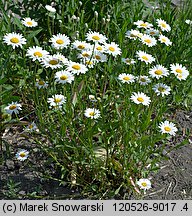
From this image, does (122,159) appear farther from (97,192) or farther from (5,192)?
(5,192)

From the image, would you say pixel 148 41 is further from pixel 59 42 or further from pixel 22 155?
pixel 22 155

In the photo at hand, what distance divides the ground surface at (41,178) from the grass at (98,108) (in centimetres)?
5

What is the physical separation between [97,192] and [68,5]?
1.35 meters

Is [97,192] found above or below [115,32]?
below

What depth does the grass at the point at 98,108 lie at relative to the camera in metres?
2.47

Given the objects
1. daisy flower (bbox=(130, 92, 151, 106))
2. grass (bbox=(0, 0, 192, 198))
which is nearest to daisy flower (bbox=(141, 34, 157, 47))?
grass (bbox=(0, 0, 192, 198))

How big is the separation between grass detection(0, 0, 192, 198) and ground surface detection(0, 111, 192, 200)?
0.05 metres

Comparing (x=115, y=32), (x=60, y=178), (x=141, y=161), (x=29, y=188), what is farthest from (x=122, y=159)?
(x=115, y=32)

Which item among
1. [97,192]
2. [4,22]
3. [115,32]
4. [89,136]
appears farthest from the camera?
[115,32]

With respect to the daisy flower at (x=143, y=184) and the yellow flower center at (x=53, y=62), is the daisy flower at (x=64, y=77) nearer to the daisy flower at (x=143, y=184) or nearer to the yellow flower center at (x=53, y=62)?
the yellow flower center at (x=53, y=62)

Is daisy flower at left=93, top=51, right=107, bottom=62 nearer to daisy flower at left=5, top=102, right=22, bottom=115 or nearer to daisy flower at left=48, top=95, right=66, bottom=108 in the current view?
daisy flower at left=48, top=95, right=66, bottom=108

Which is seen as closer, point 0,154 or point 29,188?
point 29,188

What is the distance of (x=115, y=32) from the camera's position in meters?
3.32

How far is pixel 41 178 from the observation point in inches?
105
